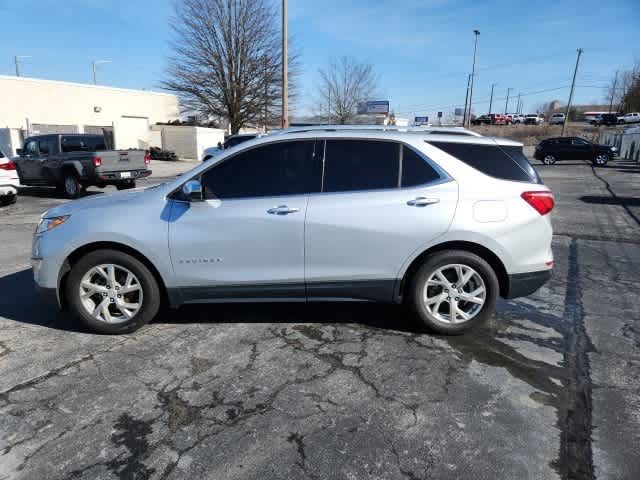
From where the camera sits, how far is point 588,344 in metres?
3.91

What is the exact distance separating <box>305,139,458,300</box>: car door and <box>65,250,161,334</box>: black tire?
1.35 meters

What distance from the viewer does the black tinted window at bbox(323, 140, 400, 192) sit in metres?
3.87

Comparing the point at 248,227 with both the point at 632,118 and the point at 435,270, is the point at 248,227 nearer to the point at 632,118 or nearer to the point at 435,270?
Result: the point at 435,270

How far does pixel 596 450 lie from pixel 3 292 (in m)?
5.80

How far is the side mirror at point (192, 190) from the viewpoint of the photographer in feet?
12.3

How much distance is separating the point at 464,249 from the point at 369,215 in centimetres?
88

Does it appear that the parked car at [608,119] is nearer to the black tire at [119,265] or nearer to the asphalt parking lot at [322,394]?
the asphalt parking lot at [322,394]

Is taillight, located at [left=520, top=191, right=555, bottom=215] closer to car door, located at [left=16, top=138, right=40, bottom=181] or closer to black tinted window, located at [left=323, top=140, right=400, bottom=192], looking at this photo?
black tinted window, located at [left=323, top=140, right=400, bottom=192]

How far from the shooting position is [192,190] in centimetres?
373

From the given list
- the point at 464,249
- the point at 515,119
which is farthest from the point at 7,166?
the point at 515,119

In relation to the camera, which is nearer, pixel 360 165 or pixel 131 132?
pixel 360 165

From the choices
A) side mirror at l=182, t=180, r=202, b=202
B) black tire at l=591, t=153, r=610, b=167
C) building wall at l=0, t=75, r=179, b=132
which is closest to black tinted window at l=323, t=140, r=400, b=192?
side mirror at l=182, t=180, r=202, b=202

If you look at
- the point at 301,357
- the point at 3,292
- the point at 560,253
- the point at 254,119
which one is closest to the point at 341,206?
the point at 301,357

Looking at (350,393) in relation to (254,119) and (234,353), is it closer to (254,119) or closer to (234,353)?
(234,353)
